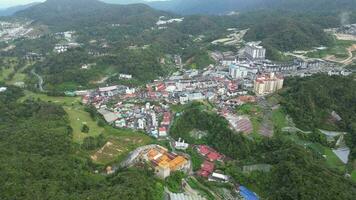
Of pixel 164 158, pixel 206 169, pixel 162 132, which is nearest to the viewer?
pixel 164 158

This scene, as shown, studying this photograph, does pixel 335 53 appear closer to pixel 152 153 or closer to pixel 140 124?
pixel 140 124

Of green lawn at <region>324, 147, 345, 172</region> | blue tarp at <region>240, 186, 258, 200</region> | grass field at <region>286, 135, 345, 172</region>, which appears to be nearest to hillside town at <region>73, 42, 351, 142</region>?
grass field at <region>286, 135, 345, 172</region>

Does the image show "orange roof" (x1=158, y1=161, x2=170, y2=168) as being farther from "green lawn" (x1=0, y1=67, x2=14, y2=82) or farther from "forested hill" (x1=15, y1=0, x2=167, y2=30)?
"forested hill" (x1=15, y1=0, x2=167, y2=30)

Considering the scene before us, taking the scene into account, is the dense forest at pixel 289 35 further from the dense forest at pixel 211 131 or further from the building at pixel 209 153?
the building at pixel 209 153

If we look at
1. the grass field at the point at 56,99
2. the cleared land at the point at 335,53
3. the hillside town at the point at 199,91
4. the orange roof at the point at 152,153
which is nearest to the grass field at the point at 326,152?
the hillside town at the point at 199,91

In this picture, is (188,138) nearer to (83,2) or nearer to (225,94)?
(225,94)

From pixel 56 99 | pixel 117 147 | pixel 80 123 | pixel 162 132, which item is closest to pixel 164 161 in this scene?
pixel 117 147

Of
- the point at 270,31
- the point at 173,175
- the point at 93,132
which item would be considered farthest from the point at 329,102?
the point at 270,31

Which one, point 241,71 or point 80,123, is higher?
point 241,71
